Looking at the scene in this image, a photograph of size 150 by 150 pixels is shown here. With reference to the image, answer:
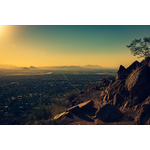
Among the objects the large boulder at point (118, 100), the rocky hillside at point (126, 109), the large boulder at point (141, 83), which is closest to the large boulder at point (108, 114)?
the rocky hillside at point (126, 109)

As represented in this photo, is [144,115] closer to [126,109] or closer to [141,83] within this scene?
[126,109]

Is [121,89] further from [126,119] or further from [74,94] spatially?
[74,94]

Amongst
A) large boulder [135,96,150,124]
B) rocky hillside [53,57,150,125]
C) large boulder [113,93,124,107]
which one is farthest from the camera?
large boulder [113,93,124,107]

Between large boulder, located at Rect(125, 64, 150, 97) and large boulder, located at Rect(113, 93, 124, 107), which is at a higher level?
large boulder, located at Rect(125, 64, 150, 97)

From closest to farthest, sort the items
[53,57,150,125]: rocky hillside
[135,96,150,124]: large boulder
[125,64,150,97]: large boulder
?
[135,96,150,124]: large boulder → [53,57,150,125]: rocky hillside → [125,64,150,97]: large boulder

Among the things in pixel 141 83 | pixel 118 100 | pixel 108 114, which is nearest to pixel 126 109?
pixel 118 100

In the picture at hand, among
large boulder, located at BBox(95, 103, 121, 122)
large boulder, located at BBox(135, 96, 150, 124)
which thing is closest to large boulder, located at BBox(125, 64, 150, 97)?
large boulder, located at BBox(135, 96, 150, 124)

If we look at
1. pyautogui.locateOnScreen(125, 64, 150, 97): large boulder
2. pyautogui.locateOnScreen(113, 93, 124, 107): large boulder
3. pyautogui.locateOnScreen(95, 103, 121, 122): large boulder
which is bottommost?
pyautogui.locateOnScreen(95, 103, 121, 122): large boulder

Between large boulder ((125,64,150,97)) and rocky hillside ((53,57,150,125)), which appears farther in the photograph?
large boulder ((125,64,150,97))

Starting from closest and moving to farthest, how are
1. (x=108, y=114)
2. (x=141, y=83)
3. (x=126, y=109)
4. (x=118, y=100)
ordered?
(x=108, y=114)
(x=141, y=83)
(x=126, y=109)
(x=118, y=100)

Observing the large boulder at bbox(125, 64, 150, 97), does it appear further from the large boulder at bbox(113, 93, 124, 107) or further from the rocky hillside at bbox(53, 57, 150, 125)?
the large boulder at bbox(113, 93, 124, 107)

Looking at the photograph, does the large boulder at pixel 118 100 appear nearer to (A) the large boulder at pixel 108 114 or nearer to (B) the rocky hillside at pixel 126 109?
(B) the rocky hillside at pixel 126 109
